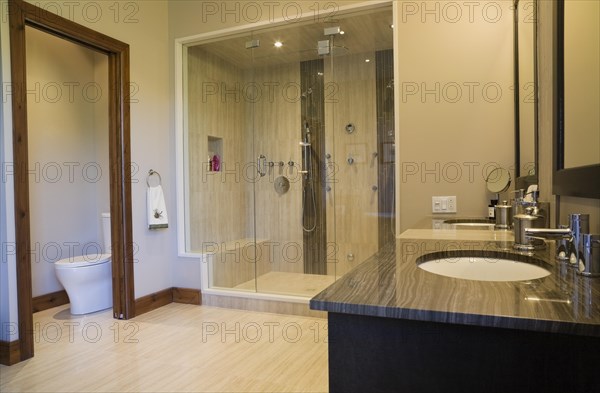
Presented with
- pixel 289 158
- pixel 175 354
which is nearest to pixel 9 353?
pixel 175 354

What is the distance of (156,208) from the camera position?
334 centimetres

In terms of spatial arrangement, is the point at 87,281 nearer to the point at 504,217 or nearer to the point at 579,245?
the point at 504,217

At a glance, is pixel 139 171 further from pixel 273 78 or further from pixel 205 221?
pixel 273 78

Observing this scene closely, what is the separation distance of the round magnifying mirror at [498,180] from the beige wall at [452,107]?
9cm

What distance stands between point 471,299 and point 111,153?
2.99 meters

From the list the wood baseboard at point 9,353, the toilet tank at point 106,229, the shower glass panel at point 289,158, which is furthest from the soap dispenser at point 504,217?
the toilet tank at point 106,229

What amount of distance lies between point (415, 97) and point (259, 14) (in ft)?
4.84

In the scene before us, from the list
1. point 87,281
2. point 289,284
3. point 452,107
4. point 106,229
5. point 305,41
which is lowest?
point 289,284

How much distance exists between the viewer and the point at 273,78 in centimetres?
418

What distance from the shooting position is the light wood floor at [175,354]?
204 cm

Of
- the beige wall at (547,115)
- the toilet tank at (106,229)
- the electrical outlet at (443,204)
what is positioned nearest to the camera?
the beige wall at (547,115)

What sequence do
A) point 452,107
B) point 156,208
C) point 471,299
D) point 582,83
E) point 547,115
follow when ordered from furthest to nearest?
1. point 156,208
2. point 452,107
3. point 547,115
4. point 582,83
5. point 471,299

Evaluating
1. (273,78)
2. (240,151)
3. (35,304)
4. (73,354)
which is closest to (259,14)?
(273,78)

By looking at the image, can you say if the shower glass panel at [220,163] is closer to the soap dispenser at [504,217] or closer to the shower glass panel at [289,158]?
the shower glass panel at [289,158]
